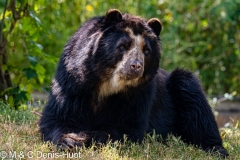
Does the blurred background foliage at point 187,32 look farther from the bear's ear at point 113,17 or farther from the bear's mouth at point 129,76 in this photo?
the bear's mouth at point 129,76

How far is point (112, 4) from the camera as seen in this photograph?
12977 mm

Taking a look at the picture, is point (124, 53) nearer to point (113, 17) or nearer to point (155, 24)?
point (113, 17)

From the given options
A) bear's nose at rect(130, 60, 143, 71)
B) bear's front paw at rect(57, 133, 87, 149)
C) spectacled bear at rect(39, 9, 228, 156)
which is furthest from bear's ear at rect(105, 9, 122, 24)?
bear's front paw at rect(57, 133, 87, 149)

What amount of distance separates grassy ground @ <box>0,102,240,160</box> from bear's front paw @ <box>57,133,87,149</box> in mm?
103

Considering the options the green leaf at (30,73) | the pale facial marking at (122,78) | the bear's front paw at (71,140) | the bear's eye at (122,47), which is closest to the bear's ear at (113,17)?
the pale facial marking at (122,78)

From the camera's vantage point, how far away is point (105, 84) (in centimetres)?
576

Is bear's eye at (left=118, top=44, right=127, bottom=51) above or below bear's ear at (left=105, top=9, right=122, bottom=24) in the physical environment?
below

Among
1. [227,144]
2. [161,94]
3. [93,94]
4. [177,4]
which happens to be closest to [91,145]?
[93,94]

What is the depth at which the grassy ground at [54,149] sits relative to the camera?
4.86 m

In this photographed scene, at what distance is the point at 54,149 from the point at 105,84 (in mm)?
949

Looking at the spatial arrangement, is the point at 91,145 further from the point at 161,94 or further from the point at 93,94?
the point at 161,94

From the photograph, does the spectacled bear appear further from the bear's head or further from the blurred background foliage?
the blurred background foliage

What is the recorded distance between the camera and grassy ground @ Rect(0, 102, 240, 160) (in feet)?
16.0

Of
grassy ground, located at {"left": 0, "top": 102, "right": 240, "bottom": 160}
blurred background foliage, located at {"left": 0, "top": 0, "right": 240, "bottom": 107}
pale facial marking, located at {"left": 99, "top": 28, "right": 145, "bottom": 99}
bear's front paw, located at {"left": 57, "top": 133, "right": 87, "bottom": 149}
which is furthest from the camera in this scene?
blurred background foliage, located at {"left": 0, "top": 0, "right": 240, "bottom": 107}
